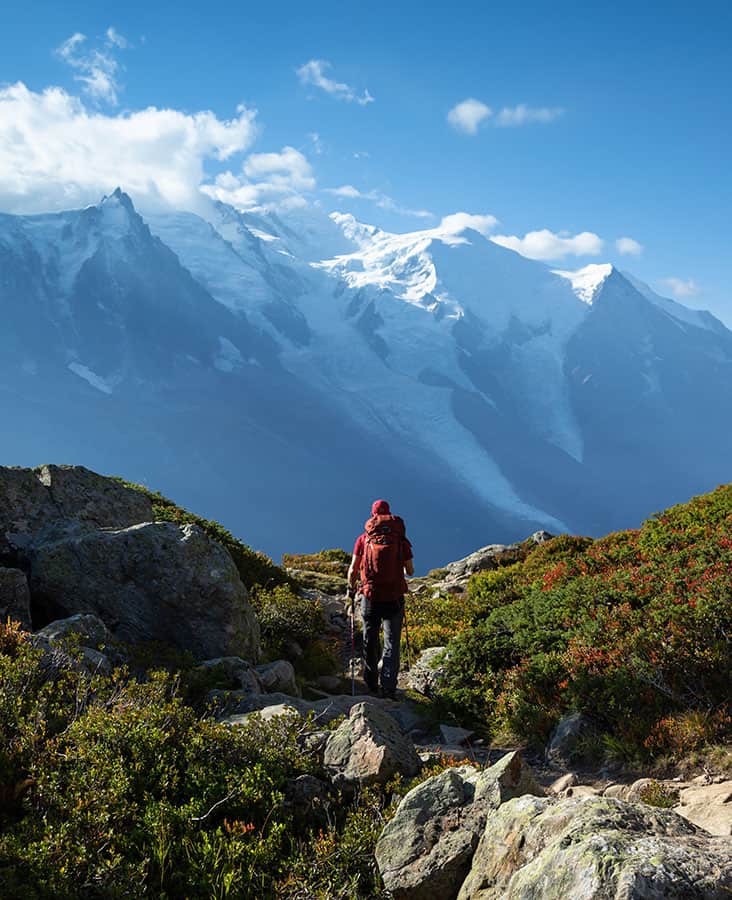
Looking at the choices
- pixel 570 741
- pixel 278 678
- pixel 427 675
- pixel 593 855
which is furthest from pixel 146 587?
pixel 593 855

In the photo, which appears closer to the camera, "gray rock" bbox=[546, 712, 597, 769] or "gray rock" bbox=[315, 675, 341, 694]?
"gray rock" bbox=[546, 712, 597, 769]

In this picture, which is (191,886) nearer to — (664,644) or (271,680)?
(271,680)

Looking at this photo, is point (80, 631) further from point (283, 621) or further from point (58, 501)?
point (283, 621)

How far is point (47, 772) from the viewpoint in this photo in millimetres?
5293

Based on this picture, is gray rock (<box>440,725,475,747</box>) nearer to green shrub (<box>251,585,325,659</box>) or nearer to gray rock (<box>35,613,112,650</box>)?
green shrub (<box>251,585,325,659</box>)

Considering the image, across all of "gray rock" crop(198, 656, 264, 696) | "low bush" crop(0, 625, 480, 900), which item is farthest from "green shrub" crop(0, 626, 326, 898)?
"gray rock" crop(198, 656, 264, 696)

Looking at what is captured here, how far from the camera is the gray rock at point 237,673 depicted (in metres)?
9.04

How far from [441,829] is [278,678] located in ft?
18.5

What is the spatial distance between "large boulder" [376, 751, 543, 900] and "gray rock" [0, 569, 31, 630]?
6570 mm

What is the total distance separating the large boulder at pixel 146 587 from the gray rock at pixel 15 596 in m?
0.94

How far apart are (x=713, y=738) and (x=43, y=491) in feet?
42.1

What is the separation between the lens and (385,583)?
444 inches

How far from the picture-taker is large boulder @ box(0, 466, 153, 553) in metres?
12.3

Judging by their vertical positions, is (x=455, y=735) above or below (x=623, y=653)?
below
